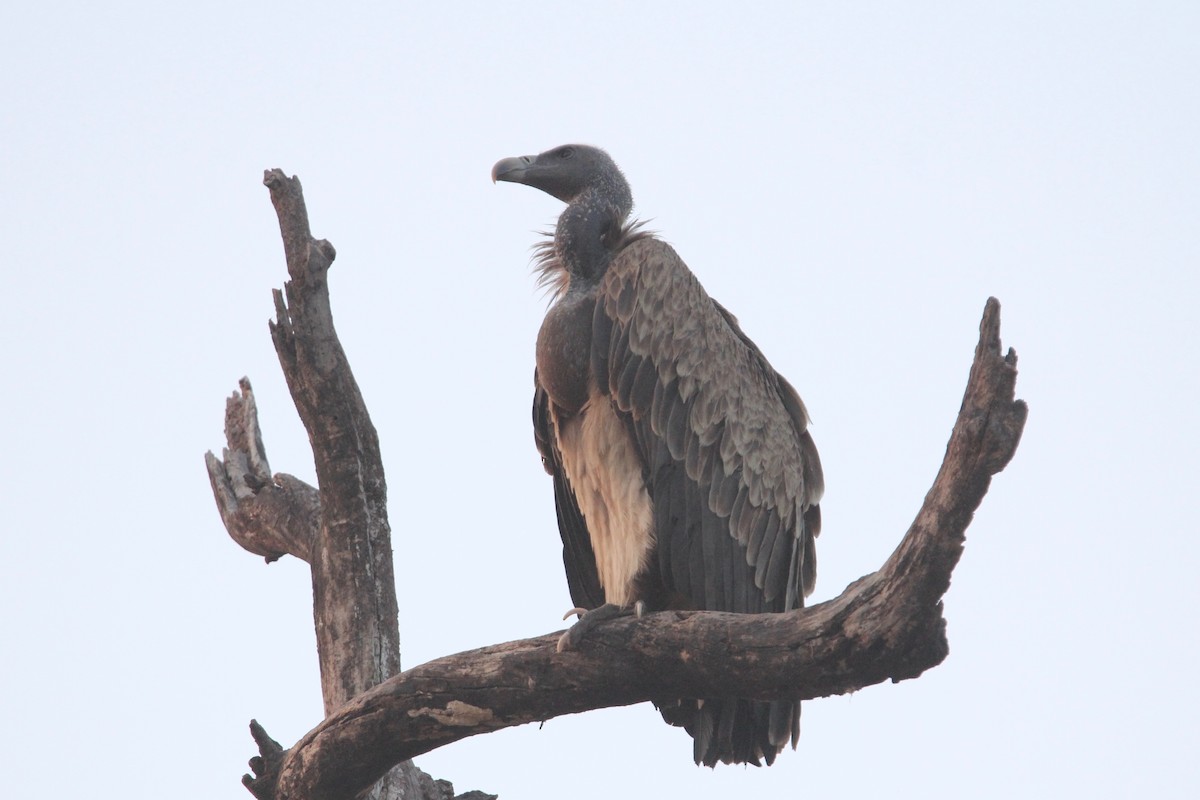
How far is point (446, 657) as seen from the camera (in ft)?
19.5

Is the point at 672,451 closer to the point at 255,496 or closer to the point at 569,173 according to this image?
the point at 569,173

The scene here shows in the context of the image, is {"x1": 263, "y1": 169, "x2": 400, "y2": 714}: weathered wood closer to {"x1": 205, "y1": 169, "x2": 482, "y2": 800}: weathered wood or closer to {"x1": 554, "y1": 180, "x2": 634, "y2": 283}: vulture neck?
{"x1": 205, "y1": 169, "x2": 482, "y2": 800}: weathered wood

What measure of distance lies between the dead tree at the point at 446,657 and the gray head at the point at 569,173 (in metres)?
1.64

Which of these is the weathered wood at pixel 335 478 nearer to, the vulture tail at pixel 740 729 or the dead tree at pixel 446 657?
the dead tree at pixel 446 657

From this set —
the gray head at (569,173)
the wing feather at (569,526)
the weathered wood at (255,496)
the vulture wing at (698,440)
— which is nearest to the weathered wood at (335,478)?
the weathered wood at (255,496)

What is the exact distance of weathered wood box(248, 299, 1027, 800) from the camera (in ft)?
13.8

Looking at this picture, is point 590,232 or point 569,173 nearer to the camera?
point 590,232

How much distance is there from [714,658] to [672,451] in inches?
73.4

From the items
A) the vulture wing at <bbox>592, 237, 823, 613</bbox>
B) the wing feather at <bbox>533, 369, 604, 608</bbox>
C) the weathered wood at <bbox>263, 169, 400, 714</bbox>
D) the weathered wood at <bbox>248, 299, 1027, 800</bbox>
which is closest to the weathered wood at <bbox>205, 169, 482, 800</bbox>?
the weathered wood at <bbox>263, 169, 400, 714</bbox>

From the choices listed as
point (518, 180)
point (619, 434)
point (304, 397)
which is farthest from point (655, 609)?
point (518, 180)


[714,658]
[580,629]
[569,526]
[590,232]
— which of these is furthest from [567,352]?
[714,658]

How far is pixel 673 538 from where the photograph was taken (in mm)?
6879

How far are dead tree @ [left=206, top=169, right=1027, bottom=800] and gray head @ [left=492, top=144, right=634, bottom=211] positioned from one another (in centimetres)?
164

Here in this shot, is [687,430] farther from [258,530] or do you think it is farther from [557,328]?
[258,530]
